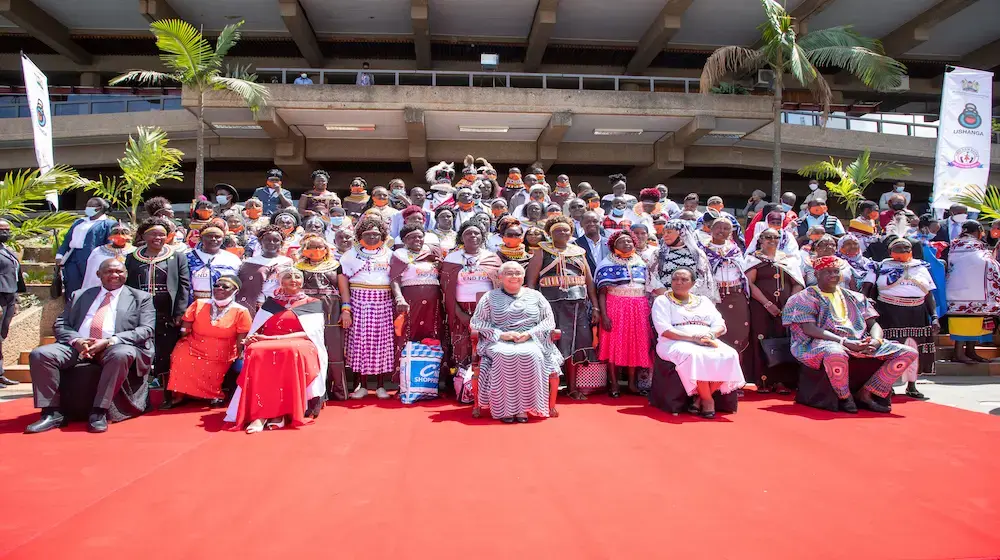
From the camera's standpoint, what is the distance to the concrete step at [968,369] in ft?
23.8

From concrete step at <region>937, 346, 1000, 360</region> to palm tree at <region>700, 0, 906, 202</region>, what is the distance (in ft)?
17.8

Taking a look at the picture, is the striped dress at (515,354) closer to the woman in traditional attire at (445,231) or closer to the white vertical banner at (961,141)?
the woman in traditional attire at (445,231)

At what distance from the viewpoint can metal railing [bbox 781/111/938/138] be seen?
54.2ft

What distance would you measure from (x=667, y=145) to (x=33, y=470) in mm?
15498

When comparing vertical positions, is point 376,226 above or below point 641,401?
above

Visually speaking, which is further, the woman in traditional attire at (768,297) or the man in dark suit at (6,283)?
the man in dark suit at (6,283)

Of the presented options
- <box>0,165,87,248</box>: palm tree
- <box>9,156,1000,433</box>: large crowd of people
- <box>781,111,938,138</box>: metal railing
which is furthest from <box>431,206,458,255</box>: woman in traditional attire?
<box>781,111,938,138</box>: metal railing

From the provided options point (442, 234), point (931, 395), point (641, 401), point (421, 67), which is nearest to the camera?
point (641, 401)

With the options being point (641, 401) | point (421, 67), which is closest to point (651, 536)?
point (641, 401)

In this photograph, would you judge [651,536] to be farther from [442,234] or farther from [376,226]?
[442,234]

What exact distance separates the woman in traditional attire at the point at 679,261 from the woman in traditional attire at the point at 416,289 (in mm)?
2006

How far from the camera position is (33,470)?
349cm

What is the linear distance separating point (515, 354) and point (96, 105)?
52.9ft

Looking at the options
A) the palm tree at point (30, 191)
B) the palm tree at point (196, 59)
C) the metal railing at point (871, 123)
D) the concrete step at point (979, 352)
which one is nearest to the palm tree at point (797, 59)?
the metal railing at point (871, 123)
